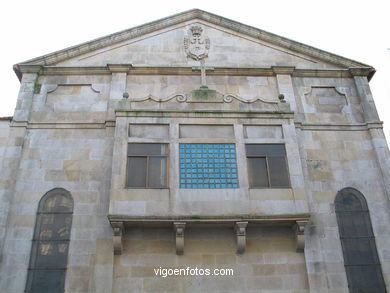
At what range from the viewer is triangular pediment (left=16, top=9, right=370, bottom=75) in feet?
57.2

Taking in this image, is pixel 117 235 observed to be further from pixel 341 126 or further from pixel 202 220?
pixel 341 126

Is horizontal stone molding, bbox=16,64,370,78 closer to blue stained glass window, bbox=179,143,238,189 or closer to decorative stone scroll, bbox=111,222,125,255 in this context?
blue stained glass window, bbox=179,143,238,189

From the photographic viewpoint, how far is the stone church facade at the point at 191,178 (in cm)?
1274

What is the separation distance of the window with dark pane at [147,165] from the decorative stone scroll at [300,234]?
463 cm

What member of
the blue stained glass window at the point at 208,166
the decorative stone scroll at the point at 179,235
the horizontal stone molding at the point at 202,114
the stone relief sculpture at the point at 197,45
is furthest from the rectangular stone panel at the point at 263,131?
the stone relief sculpture at the point at 197,45

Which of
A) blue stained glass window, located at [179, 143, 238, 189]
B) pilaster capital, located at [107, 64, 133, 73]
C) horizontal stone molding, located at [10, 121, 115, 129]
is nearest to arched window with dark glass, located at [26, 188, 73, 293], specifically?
horizontal stone molding, located at [10, 121, 115, 129]

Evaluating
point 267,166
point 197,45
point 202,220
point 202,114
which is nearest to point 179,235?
point 202,220

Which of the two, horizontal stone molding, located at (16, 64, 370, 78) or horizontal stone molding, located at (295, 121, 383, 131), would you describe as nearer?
horizontal stone molding, located at (295, 121, 383, 131)

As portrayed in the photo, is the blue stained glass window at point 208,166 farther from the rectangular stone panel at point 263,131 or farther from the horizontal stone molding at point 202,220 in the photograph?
the horizontal stone molding at point 202,220

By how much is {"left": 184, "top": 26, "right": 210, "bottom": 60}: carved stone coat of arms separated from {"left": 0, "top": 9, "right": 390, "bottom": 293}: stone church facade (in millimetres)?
260

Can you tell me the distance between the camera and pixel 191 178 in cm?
1341

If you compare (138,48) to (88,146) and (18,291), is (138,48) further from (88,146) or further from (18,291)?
(18,291)

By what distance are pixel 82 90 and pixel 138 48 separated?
10.9 ft

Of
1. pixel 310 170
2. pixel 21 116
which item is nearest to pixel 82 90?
pixel 21 116
